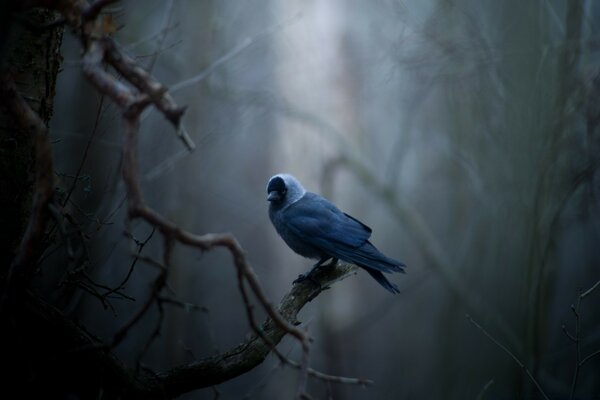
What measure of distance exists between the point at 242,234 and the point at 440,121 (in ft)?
17.4

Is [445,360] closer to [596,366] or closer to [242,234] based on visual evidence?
[596,366]

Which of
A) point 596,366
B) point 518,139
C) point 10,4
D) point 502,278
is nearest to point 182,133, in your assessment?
point 10,4

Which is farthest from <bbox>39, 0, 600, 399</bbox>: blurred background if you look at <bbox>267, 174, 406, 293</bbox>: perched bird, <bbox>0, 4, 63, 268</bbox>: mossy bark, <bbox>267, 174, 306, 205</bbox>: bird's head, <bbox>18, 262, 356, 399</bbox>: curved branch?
<bbox>267, 174, 306, 205</bbox>: bird's head

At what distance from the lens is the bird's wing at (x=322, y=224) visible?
3850 millimetres

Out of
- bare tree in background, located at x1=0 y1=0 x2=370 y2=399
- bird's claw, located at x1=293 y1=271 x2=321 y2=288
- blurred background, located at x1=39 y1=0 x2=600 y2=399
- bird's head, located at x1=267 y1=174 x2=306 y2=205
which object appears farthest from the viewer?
blurred background, located at x1=39 y1=0 x2=600 y2=399

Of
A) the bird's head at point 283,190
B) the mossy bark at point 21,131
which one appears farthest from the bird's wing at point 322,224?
the mossy bark at point 21,131

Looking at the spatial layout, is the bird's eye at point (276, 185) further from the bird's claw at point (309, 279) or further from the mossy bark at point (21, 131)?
the mossy bark at point (21, 131)

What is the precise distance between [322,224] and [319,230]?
7cm

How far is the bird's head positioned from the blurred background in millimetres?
1042

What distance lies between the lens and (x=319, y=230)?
12.8 feet

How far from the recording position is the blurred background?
190 inches

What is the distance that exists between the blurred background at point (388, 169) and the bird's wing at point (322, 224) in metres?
0.73

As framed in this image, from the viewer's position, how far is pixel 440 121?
342 inches

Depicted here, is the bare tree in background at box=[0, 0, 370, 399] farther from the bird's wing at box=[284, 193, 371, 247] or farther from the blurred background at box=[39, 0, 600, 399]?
the bird's wing at box=[284, 193, 371, 247]
